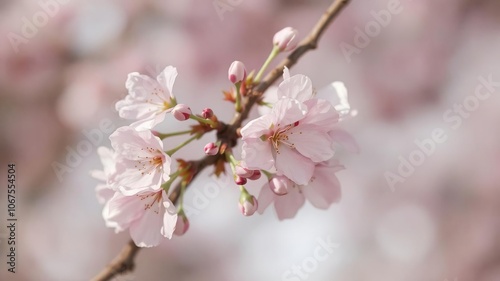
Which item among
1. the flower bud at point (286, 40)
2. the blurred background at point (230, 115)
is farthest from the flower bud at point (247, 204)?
the blurred background at point (230, 115)

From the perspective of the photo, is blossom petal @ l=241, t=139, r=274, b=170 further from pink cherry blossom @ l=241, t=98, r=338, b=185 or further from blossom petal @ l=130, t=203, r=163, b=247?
blossom petal @ l=130, t=203, r=163, b=247

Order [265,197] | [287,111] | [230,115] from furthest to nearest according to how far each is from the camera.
Result: [230,115]
[265,197]
[287,111]

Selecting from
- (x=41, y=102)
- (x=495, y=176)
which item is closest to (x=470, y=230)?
(x=495, y=176)

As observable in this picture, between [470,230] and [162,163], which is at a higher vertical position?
[162,163]

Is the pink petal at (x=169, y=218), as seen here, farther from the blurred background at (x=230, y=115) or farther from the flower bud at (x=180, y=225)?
the blurred background at (x=230, y=115)

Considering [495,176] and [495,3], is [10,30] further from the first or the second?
[495,176]

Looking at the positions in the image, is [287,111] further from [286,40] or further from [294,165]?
[286,40]

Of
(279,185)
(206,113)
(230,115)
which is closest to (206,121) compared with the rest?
(206,113)
